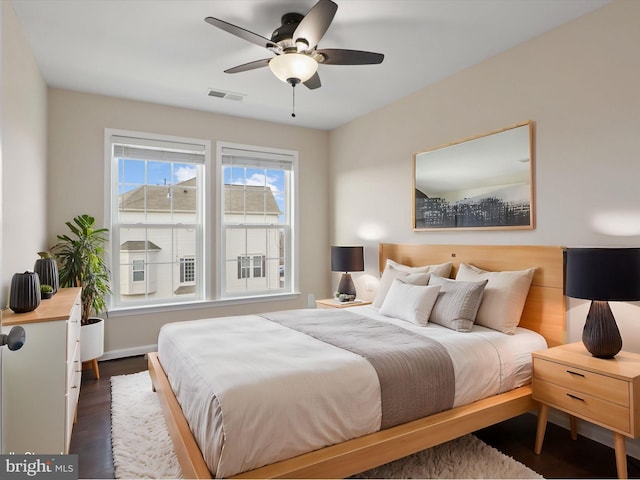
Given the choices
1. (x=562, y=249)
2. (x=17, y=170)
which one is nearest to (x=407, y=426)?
(x=562, y=249)

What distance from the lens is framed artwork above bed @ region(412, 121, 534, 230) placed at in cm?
305

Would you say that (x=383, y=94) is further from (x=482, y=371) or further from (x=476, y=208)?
(x=482, y=371)

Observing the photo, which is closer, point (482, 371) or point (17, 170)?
point (482, 371)

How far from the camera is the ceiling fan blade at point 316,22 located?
2.13 m

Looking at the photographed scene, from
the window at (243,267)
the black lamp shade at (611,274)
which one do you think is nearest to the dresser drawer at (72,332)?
the window at (243,267)

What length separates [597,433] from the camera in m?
2.56

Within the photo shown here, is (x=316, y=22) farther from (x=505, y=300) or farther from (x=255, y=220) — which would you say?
(x=255, y=220)

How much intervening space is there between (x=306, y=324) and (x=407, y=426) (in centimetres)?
113

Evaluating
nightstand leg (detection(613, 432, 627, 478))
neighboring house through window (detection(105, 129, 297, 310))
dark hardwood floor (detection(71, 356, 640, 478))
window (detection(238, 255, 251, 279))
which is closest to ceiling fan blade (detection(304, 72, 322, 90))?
neighboring house through window (detection(105, 129, 297, 310))

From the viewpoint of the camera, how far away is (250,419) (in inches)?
68.3

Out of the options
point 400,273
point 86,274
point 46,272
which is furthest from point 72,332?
point 400,273

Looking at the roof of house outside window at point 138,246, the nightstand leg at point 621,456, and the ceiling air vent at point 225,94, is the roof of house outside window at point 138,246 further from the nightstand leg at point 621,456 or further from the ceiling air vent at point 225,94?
the nightstand leg at point 621,456

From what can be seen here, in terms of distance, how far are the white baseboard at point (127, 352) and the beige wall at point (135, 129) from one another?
0.02m

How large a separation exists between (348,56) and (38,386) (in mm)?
2705
